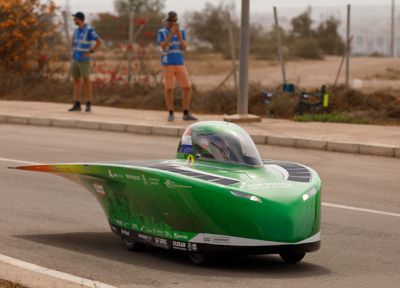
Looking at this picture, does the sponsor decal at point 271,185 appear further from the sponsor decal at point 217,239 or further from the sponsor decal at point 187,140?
the sponsor decal at point 187,140

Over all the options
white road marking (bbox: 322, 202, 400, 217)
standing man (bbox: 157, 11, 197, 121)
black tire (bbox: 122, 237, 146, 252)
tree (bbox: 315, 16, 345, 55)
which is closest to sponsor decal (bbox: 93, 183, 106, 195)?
black tire (bbox: 122, 237, 146, 252)

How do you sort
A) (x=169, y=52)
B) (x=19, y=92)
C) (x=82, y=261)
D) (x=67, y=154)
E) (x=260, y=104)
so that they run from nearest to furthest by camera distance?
1. (x=82, y=261)
2. (x=67, y=154)
3. (x=169, y=52)
4. (x=260, y=104)
5. (x=19, y=92)

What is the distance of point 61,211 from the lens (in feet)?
40.1

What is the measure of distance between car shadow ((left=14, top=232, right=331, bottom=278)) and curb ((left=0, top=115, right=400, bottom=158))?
756cm

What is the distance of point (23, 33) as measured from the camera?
92.3ft

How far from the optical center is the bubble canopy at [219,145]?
986cm

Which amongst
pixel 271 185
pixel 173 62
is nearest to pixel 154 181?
pixel 271 185

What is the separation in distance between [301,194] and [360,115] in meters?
12.5

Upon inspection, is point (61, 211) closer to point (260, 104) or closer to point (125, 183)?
point (125, 183)

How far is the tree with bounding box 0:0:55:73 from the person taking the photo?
27.8 meters

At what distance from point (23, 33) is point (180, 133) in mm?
9397

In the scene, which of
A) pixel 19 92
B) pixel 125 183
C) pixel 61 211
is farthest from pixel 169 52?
pixel 125 183

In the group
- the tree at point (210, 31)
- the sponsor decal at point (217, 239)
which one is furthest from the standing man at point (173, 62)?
the sponsor decal at point (217, 239)

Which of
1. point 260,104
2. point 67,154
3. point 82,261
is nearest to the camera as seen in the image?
point 82,261
